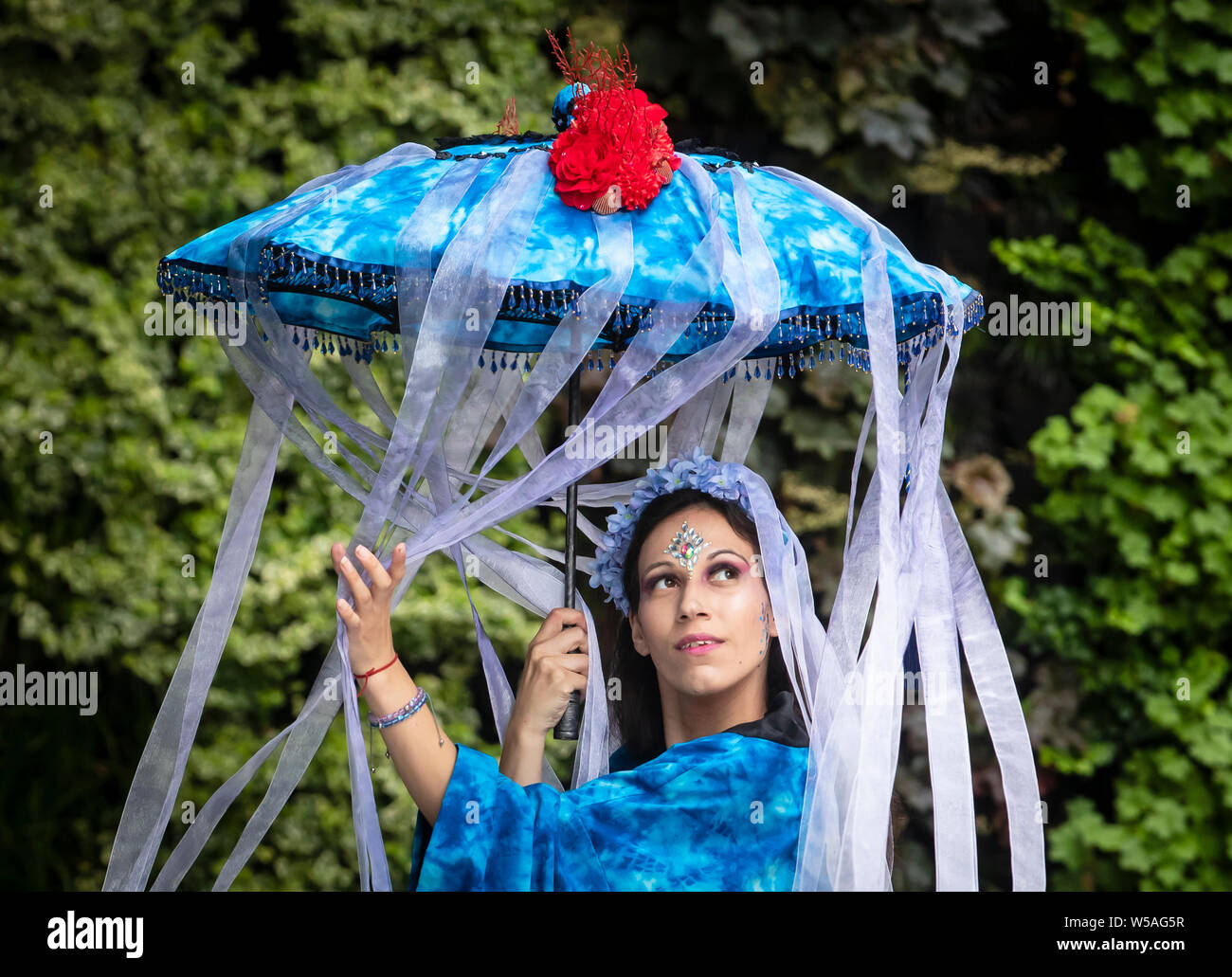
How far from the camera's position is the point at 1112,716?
12.9 feet

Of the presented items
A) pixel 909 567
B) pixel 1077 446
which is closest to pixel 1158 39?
pixel 1077 446

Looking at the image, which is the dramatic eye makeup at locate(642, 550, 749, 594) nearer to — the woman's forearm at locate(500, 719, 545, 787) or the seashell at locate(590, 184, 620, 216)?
the woman's forearm at locate(500, 719, 545, 787)

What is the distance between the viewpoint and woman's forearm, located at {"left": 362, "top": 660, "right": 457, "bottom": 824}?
186 centimetres

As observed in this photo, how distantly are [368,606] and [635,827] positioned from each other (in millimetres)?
568

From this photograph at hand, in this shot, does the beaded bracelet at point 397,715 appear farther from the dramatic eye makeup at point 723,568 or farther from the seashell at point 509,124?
the seashell at point 509,124

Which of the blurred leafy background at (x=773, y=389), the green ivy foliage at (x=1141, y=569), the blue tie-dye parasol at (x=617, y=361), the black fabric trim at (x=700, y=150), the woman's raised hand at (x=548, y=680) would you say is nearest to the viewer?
the blue tie-dye parasol at (x=617, y=361)

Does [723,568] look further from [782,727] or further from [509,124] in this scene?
[509,124]

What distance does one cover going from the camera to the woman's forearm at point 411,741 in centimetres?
186

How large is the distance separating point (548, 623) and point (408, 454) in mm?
460

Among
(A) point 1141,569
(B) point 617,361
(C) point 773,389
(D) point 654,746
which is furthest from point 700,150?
(A) point 1141,569

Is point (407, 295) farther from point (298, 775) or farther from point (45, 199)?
point (45, 199)

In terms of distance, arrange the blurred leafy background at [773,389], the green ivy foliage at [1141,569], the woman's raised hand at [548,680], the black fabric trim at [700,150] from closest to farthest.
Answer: the woman's raised hand at [548,680] < the black fabric trim at [700,150] < the blurred leafy background at [773,389] < the green ivy foliage at [1141,569]

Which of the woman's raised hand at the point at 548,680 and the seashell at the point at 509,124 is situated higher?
the seashell at the point at 509,124

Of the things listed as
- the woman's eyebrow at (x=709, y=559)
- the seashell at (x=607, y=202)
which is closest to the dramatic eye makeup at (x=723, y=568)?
the woman's eyebrow at (x=709, y=559)
